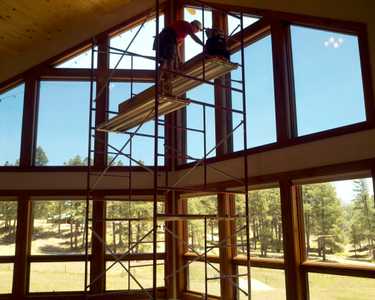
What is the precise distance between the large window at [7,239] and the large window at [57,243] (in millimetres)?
279

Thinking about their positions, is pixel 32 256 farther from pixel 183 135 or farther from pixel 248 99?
pixel 248 99

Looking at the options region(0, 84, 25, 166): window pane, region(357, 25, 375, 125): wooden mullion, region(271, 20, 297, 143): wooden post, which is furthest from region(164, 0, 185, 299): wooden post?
region(357, 25, 375, 125): wooden mullion

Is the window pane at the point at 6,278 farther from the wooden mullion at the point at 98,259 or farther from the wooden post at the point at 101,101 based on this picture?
the wooden post at the point at 101,101

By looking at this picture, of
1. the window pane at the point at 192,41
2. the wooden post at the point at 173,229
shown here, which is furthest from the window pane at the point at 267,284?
the window pane at the point at 192,41

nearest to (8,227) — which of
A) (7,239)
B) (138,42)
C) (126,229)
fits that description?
(7,239)

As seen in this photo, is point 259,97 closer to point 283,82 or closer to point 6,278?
point 283,82

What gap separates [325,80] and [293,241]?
1.74 meters

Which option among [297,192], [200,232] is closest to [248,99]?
[297,192]

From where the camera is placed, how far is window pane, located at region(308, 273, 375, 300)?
3402 mm

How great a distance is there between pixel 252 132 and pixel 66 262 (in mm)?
3338

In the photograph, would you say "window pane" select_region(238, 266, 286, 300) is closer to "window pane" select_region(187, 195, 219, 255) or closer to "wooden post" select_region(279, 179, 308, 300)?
"wooden post" select_region(279, 179, 308, 300)

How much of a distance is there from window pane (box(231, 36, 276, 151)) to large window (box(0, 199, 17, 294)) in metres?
3.48

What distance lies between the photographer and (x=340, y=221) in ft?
12.3

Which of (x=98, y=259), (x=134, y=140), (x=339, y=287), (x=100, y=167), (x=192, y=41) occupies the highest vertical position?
(x=192, y=41)
